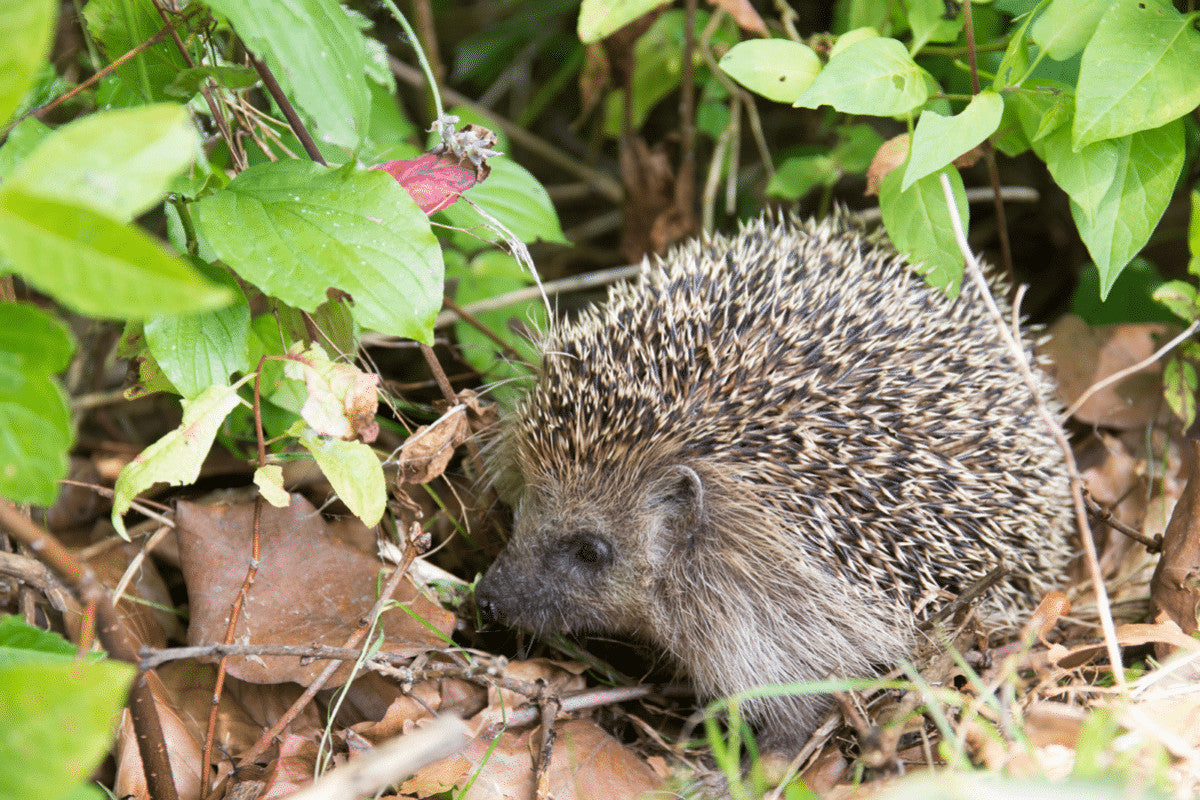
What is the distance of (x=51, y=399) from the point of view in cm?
125

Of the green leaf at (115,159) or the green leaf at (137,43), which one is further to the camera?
the green leaf at (137,43)

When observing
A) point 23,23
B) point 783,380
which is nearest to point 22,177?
point 23,23

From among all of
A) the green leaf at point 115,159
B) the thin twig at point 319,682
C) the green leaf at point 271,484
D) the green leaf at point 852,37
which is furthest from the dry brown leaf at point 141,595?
the green leaf at point 852,37

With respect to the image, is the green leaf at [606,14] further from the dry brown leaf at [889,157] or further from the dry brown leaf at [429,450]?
the dry brown leaf at [429,450]

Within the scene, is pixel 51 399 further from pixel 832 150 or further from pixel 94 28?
pixel 832 150

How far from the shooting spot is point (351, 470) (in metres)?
1.89

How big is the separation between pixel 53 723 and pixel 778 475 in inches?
66.5

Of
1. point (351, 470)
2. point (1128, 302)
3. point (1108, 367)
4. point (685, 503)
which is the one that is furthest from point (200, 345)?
point (1128, 302)

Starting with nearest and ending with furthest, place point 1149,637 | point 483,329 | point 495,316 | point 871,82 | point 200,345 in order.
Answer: point 200,345, point 1149,637, point 871,82, point 483,329, point 495,316

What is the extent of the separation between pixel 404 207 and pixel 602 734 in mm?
1312

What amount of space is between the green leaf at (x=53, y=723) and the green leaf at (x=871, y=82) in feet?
5.89

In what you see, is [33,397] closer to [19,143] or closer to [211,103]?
[19,143]

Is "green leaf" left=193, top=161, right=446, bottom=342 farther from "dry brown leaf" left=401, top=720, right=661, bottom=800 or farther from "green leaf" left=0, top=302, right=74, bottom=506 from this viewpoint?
"dry brown leaf" left=401, top=720, right=661, bottom=800

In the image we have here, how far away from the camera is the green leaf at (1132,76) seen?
82.2 inches
